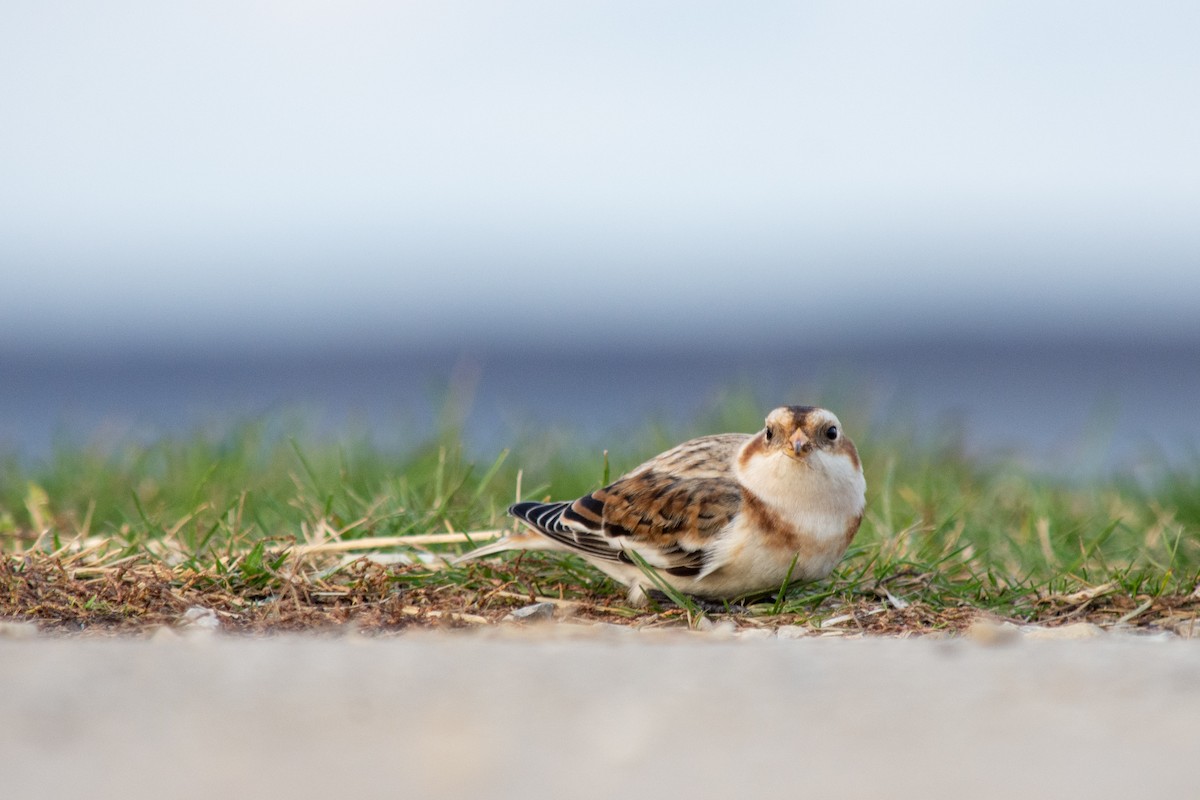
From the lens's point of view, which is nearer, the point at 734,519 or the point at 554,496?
the point at 734,519

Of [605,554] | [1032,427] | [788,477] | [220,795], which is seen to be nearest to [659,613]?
[605,554]

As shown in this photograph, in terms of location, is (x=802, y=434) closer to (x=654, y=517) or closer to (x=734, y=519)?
(x=734, y=519)

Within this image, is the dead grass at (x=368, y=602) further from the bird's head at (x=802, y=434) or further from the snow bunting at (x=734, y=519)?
the bird's head at (x=802, y=434)

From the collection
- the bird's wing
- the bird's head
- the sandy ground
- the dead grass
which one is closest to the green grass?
the dead grass

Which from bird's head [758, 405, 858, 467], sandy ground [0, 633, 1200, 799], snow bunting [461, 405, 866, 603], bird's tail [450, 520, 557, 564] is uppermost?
bird's head [758, 405, 858, 467]

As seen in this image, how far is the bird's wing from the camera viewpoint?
4.61 metres

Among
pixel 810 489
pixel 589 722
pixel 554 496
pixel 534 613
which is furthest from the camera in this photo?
pixel 554 496

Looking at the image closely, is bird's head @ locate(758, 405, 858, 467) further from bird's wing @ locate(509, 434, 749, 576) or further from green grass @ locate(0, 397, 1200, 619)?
green grass @ locate(0, 397, 1200, 619)

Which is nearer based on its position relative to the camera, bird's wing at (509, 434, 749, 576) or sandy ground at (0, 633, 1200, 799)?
sandy ground at (0, 633, 1200, 799)

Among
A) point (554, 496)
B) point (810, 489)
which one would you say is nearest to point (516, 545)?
point (810, 489)

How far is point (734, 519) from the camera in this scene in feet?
15.1

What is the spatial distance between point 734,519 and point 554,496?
1972 millimetres

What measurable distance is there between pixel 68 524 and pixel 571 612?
2.51m

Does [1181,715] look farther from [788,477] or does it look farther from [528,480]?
[528,480]
